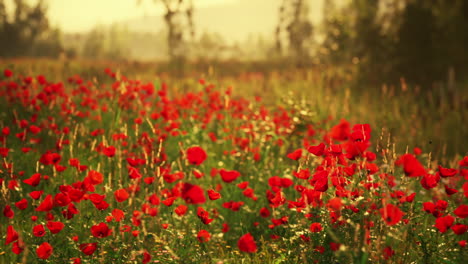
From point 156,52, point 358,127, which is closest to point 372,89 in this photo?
point 358,127

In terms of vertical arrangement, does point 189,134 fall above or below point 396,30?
below

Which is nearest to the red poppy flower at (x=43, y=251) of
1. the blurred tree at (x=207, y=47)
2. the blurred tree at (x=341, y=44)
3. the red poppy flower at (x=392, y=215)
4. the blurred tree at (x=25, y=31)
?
the red poppy flower at (x=392, y=215)

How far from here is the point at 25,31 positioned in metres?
36.5

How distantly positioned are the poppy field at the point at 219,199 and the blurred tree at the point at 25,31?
109 feet

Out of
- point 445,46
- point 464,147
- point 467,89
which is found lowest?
point 464,147

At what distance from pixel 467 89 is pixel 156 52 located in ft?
437

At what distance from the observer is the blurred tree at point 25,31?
106 feet

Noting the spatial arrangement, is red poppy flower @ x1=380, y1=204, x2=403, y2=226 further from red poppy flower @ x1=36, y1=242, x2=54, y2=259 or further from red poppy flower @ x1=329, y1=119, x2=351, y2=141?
red poppy flower @ x1=36, y1=242, x2=54, y2=259

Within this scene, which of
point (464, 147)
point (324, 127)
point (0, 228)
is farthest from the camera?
point (324, 127)

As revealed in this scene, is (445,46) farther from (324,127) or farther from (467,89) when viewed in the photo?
(324,127)

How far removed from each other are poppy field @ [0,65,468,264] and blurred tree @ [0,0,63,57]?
109 ft

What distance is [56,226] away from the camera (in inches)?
64.8

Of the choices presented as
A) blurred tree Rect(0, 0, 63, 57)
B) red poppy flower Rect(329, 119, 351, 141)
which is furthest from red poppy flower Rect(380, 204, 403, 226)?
blurred tree Rect(0, 0, 63, 57)

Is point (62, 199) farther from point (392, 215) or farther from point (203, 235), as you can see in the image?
point (392, 215)
